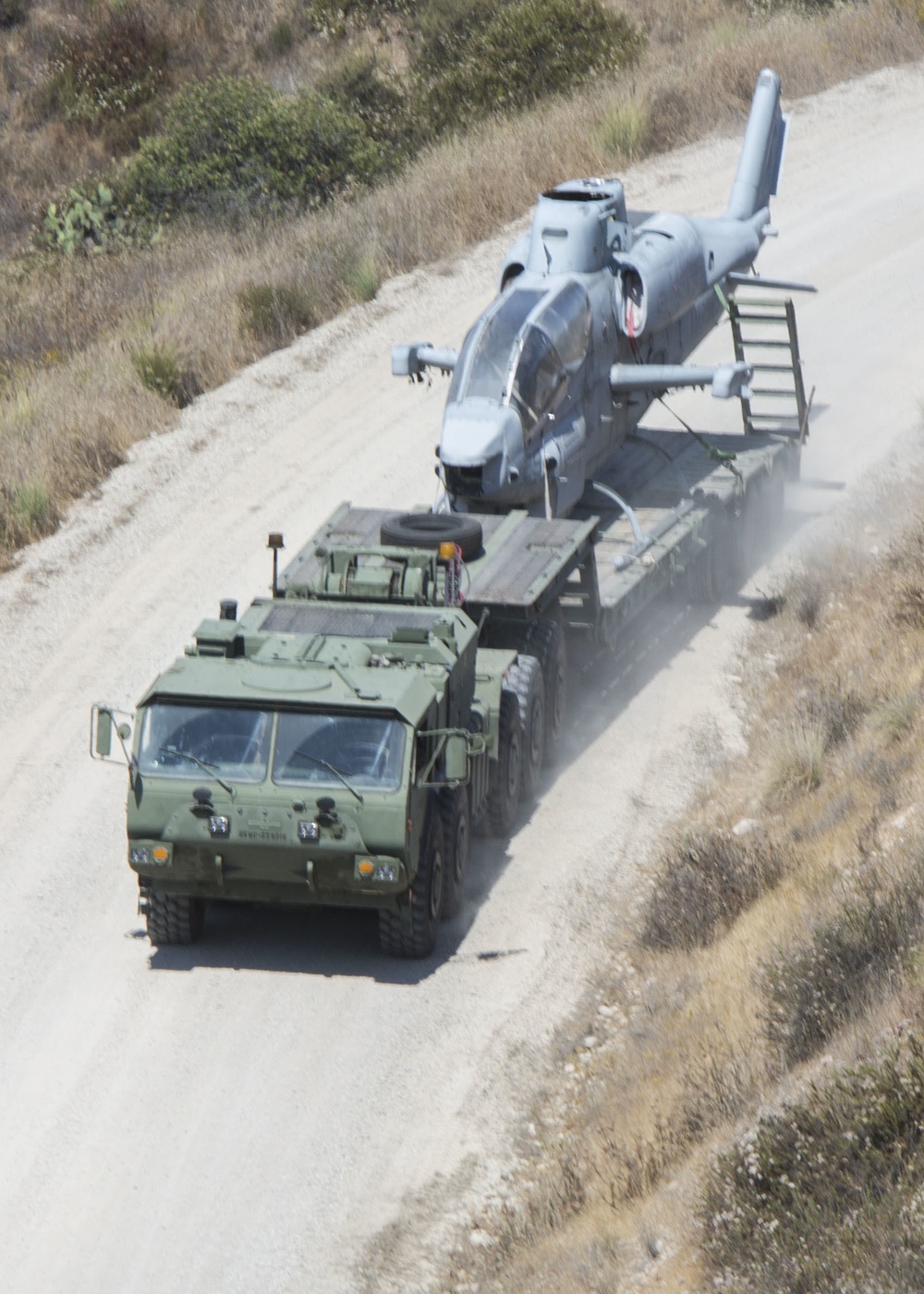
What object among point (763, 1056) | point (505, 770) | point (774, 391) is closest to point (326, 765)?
point (505, 770)

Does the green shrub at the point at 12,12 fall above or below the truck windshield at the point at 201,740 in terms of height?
above

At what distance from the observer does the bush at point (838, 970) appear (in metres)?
9.37

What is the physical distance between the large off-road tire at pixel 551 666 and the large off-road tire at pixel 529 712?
171 millimetres

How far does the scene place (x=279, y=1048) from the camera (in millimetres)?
11336

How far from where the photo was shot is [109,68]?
41500mm

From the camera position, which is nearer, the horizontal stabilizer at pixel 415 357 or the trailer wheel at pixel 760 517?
the horizontal stabilizer at pixel 415 357

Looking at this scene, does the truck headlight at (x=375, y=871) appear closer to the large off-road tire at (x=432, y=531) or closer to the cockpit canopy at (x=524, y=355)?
the large off-road tire at (x=432, y=531)

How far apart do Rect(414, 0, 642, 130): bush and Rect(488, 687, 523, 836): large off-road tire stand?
21.7 m

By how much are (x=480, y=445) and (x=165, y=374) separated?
793 centimetres

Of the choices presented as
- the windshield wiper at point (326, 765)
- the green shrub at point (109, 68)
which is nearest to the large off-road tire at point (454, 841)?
the windshield wiper at point (326, 765)

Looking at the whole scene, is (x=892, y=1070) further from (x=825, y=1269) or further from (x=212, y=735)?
(x=212, y=735)

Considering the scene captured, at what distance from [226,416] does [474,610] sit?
8.77 m

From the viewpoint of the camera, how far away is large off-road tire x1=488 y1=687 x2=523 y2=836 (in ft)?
44.7

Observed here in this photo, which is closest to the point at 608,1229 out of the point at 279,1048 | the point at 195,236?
the point at 279,1048
